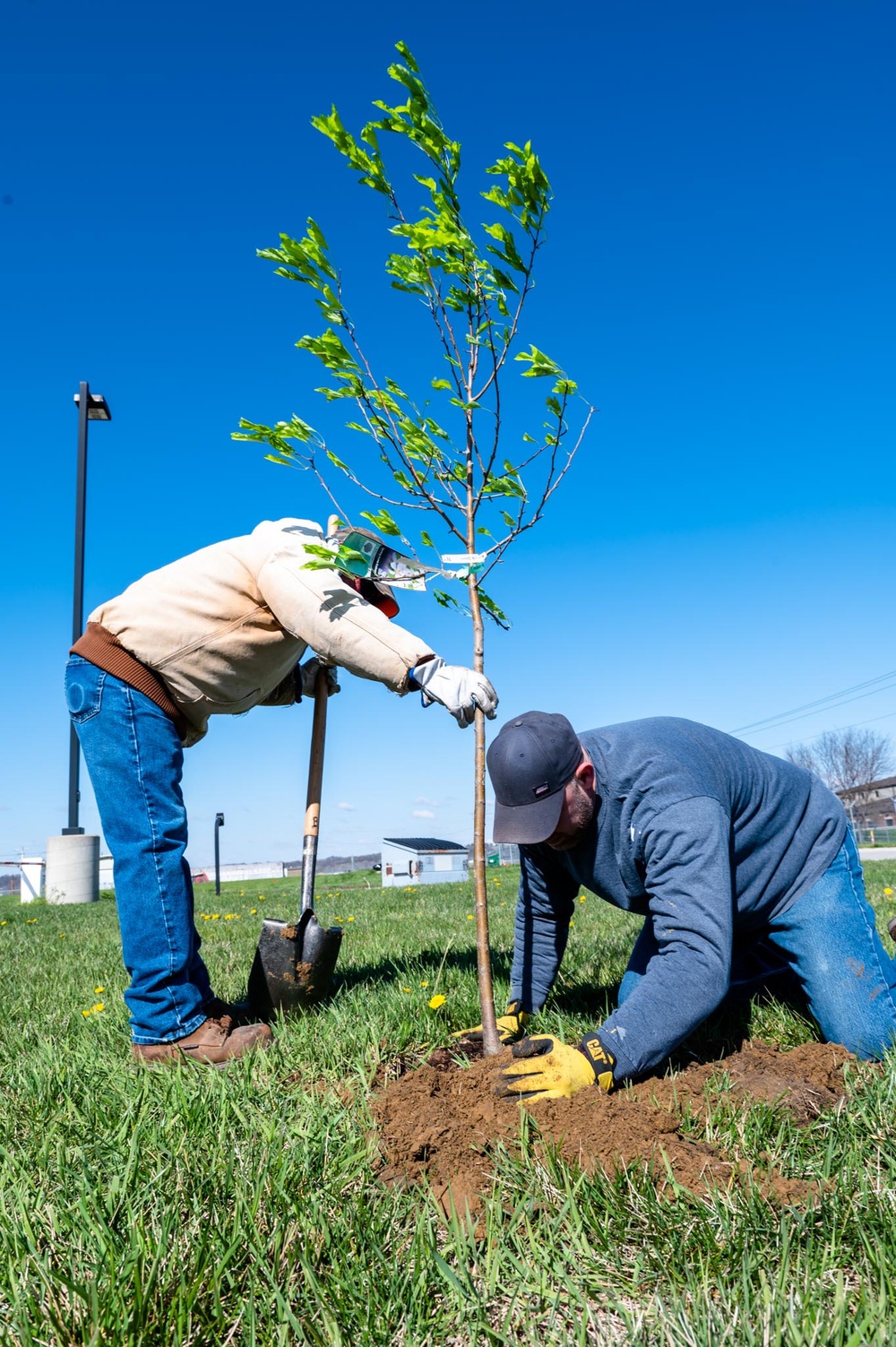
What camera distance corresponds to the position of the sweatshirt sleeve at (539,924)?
3221mm

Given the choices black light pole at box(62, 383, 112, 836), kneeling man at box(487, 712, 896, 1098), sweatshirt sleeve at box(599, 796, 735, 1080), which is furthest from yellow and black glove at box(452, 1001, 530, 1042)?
black light pole at box(62, 383, 112, 836)

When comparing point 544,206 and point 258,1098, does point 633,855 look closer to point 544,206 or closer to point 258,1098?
point 258,1098

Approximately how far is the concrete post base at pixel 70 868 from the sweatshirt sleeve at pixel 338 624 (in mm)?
10869

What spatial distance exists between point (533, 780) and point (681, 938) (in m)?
0.60

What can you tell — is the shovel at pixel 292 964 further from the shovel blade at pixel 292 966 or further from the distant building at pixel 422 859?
the distant building at pixel 422 859

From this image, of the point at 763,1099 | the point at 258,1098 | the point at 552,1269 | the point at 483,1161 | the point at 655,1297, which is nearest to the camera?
the point at 655,1297

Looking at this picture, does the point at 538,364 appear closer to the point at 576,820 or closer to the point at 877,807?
the point at 576,820

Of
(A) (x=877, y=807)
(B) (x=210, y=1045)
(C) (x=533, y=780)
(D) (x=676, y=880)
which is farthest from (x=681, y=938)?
(A) (x=877, y=807)

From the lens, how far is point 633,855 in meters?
2.75

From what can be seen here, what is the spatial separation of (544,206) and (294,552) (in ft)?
4.50

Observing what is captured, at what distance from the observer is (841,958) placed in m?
2.88

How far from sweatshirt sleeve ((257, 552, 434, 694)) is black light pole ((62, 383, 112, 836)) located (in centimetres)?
985

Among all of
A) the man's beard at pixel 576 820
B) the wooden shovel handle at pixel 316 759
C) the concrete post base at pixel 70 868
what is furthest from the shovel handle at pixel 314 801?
A: the concrete post base at pixel 70 868

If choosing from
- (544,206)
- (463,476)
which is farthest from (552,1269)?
(544,206)
